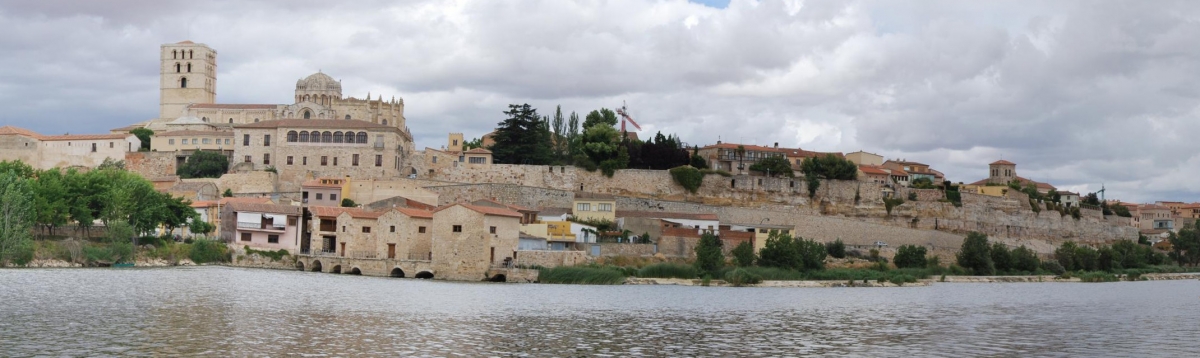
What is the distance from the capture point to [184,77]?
276ft

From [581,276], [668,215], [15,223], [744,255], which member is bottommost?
[581,276]

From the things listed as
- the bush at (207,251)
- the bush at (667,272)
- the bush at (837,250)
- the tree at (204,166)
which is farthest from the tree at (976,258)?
the tree at (204,166)

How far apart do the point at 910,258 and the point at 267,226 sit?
28.4 m

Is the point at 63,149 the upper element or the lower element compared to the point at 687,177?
upper

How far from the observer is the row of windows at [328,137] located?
2308 inches

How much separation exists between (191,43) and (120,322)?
65.7 meters

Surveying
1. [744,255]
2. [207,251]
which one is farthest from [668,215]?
[207,251]

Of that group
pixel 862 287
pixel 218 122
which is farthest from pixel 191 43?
pixel 862 287

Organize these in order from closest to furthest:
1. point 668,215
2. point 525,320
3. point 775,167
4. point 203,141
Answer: point 525,320 → point 668,215 → point 203,141 → point 775,167

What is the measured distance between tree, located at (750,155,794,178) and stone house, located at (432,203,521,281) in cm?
2741

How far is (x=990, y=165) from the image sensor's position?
87.0 metres

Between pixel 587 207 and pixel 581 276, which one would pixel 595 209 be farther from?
pixel 581 276

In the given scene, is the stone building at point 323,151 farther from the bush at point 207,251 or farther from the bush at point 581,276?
the bush at point 581,276

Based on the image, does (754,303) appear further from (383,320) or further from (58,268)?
(58,268)
